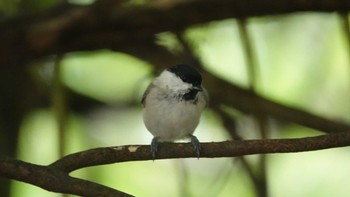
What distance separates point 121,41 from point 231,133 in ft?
1.74

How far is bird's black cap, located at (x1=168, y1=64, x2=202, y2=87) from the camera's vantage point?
196cm

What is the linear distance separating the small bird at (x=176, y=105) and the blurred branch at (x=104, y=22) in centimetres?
23

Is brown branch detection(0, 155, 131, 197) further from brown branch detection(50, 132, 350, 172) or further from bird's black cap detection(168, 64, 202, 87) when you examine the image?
bird's black cap detection(168, 64, 202, 87)

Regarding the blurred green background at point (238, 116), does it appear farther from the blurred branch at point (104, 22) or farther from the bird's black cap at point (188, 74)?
the bird's black cap at point (188, 74)

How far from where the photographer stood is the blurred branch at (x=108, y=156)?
4.03ft

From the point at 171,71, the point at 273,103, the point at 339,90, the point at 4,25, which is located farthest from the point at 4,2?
the point at 339,90

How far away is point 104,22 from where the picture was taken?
2205 mm

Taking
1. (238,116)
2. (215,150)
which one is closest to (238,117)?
(238,116)

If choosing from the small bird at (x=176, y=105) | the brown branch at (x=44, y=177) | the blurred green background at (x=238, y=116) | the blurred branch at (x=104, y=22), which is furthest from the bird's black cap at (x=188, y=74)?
the brown branch at (x=44, y=177)

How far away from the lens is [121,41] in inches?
89.9

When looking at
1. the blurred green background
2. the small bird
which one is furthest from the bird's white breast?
Answer: the blurred green background

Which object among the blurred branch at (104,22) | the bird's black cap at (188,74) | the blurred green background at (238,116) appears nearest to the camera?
the bird's black cap at (188,74)

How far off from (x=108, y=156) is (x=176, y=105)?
2.40ft

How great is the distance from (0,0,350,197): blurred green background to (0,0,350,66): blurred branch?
340 millimetres
